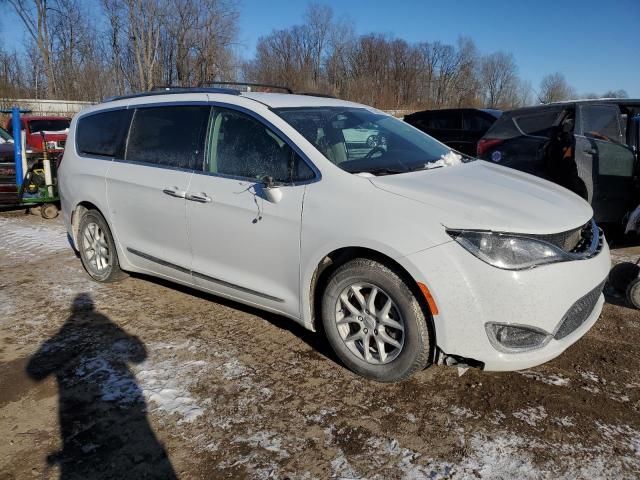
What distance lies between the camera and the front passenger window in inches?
134

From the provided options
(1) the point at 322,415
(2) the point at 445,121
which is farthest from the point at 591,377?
(2) the point at 445,121

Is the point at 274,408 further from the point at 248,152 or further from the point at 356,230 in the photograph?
the point at 248,152

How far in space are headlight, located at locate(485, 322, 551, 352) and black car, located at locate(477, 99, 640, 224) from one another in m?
3.57

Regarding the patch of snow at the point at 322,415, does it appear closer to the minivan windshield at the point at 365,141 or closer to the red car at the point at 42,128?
the minivan windshield at the point at 365,141

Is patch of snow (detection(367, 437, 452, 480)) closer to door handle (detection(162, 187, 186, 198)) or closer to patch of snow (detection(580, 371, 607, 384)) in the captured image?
patch of snow (detection(580, 371, 607, 384))

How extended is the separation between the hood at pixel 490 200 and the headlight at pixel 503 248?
4 cm

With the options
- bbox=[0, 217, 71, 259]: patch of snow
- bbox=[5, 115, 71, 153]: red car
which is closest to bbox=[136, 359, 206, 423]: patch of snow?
bbox=[0, 217, 71, 259]: patch of snow

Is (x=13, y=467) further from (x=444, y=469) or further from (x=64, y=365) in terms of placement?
(x=444, y=469)

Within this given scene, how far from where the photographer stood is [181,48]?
124 feet

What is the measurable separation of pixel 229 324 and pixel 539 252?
2.37 meters

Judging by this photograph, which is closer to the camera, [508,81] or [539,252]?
[539,252]

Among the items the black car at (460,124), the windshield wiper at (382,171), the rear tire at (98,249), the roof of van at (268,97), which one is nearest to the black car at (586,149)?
the roof of van at (268,97)

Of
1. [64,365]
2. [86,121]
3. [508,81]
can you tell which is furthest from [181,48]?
[508,81]

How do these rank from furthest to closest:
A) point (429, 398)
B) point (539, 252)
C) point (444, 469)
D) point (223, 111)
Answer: point (223, 111) → point (429, 398) → point (539, 252) → point (444, 469)
